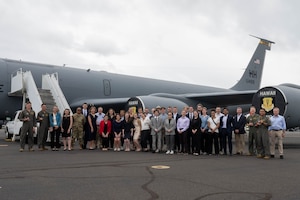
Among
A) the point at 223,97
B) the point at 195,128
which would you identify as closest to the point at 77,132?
the point at 195,128

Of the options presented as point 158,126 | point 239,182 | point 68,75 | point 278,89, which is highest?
point 68,75

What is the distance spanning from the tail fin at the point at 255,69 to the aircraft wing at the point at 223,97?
8.51 meters

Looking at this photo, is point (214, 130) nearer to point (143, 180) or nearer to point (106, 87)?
point (143, 180)

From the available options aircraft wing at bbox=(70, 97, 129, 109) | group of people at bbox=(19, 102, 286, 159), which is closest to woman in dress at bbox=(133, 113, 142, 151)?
group of people at bbox=(19, 102, 286, 159)

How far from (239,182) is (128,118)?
6311mm

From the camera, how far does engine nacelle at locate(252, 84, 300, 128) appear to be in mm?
12938

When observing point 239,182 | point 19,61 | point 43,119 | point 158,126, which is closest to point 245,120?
point 158,126

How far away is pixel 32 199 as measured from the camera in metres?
4.38

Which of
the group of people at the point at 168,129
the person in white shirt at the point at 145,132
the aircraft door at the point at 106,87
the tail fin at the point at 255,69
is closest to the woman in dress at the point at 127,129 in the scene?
the group of people at the point at 168,129

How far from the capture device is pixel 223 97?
60.3ft

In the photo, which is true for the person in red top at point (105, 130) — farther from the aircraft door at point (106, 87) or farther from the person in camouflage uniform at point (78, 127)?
the aircraft door at point (106, 87)

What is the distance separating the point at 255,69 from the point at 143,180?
23.7 metres

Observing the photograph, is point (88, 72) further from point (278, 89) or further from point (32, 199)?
point (32, 199)

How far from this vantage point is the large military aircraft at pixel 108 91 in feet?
52.7
